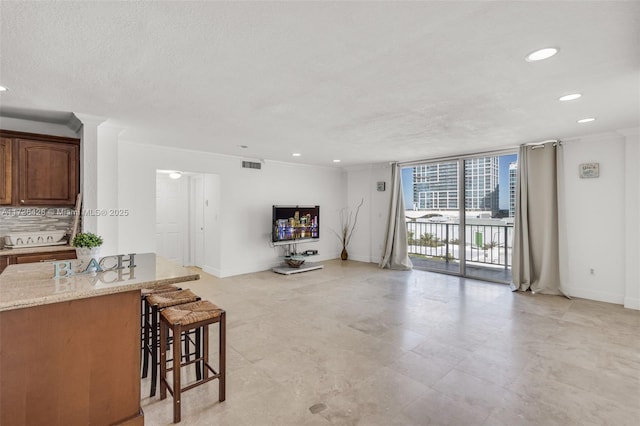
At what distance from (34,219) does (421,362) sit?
4652 mm

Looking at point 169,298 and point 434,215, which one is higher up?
point 434,215

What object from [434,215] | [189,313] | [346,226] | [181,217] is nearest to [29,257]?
[189,313]

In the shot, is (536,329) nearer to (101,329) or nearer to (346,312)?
(346,312)

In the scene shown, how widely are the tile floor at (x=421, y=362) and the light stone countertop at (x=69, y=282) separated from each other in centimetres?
96

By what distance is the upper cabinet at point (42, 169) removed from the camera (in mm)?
3330

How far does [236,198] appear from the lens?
6176 millimetres

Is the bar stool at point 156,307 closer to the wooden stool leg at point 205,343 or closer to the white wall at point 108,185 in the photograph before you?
the wooden stool leg at point 205,343

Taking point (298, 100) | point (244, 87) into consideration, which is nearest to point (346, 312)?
point (298, 100)

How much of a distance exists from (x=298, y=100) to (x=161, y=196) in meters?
5.03

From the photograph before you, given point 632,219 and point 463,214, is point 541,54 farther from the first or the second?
point 463,214

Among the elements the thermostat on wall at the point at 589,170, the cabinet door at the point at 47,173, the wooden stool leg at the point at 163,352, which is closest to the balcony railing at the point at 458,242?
the thermostat on wall at the point at 589,170

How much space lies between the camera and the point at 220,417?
2035 mm

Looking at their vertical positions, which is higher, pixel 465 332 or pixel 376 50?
pixel 376 50

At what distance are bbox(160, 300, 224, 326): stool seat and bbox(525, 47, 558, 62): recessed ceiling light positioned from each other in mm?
2749
